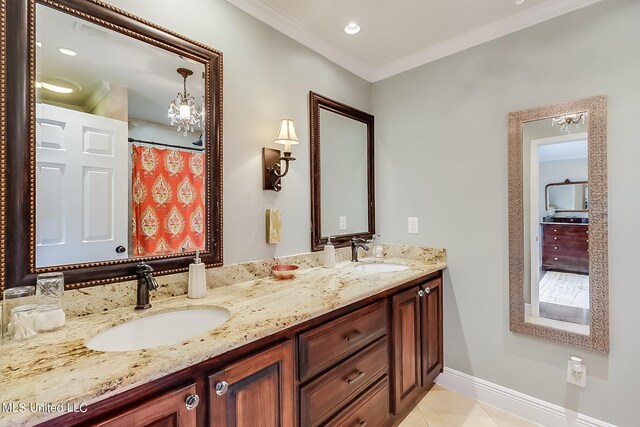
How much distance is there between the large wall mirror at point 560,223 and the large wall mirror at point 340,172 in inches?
41.5

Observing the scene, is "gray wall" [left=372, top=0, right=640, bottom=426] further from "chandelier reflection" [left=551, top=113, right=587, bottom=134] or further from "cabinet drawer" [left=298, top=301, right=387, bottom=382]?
"cabinet drawer" [left=298, top=301, right=387, bottom=382]

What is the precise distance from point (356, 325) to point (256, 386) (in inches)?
22.0

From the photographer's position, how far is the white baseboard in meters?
1.69

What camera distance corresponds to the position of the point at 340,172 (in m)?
2.30

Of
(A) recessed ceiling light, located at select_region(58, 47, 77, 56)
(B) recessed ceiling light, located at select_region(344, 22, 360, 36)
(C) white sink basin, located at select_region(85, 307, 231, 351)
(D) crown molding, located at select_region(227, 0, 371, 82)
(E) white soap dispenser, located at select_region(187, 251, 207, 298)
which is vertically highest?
(B) recessed ceiling light, located at select_region(344, 22, 360, 36)

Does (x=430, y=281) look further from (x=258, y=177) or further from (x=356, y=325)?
(x=258, y=177)

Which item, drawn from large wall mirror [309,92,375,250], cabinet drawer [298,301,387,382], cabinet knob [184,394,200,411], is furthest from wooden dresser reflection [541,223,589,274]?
cabinet knob [184,394,200,411]

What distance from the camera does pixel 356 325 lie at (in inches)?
54.6

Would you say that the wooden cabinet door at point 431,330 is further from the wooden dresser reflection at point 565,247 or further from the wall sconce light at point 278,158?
the wall sconce light at point 278,158

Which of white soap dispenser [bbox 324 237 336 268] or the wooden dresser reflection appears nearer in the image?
the wooden dresser reflection

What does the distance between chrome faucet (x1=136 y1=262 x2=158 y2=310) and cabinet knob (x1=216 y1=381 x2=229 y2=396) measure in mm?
503

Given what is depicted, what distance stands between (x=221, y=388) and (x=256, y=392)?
0.15 metres

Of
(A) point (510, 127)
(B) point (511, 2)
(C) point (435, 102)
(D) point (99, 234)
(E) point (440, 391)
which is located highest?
(B) point (511, 2)

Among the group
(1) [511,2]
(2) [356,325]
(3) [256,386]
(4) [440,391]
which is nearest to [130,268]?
(3) [256,386]
